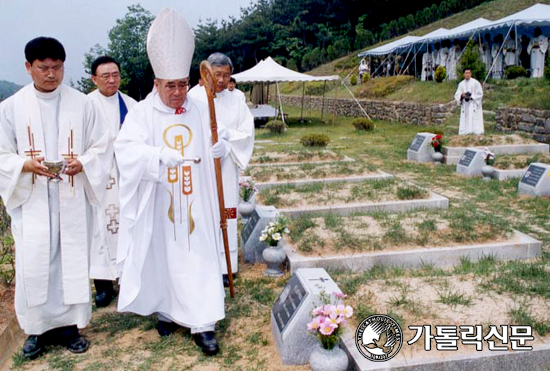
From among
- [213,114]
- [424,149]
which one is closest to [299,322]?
[213,114]

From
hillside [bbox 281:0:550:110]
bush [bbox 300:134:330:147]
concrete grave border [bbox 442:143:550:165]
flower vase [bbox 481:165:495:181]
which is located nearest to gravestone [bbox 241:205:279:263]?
flower vase [bbox 481:165:495:181]

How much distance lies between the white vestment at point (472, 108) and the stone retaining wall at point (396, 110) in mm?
4079

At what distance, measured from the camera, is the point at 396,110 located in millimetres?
21438

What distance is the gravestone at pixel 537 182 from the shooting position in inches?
323

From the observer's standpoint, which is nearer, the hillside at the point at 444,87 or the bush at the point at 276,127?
the hillside at the point at 444,87

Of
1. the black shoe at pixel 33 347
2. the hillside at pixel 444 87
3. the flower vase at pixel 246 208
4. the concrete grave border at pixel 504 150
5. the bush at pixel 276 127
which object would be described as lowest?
the black shoe at pixel 33 347

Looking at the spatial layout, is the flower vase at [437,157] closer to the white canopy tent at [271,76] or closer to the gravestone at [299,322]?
the gravestone at [299,322]

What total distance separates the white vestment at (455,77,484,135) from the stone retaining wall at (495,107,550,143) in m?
1.22

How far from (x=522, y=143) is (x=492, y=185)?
3.25 meters

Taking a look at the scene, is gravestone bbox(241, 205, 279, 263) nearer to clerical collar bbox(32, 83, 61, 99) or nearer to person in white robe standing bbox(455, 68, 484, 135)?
clerical collar bbox(32, 83, 61, 99)

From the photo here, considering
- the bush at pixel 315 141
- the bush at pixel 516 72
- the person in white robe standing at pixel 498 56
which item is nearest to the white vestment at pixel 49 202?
the bush at pixel 315 141

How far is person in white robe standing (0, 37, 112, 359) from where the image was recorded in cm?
361

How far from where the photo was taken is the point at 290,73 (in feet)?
67.0

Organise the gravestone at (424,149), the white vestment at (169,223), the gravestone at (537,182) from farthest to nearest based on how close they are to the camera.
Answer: the gravestone at (424,149) < the gravestone at (537,182) < the white vestment at (169,223)
